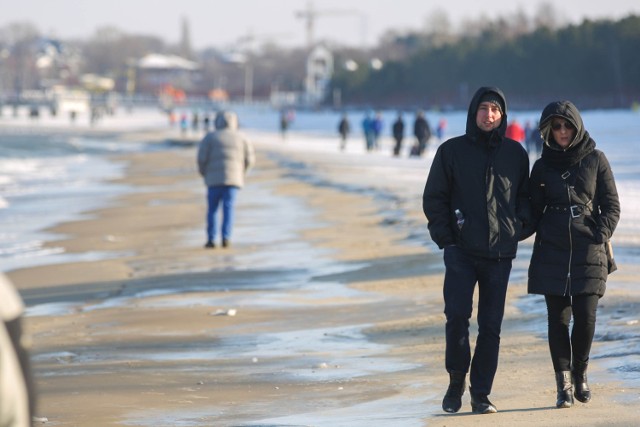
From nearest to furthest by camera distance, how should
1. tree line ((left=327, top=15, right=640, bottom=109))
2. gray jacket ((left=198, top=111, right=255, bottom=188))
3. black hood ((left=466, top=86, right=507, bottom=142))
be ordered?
black hood ((left=466, top=86, right=507, bottom=142)) < gray jacket ((left=198, top=111, right=255, bottom=188)) < tree line ((left=327, top=15, right=640, bottom=109))

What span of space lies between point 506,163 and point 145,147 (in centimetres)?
6662

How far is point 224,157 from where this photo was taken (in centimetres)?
1552

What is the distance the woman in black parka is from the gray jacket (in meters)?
9.09

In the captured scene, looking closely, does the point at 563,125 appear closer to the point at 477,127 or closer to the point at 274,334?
the point at 477,127

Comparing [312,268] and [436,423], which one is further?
[312,268]

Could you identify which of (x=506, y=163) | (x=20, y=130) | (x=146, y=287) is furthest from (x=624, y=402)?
(x=20, y=130)

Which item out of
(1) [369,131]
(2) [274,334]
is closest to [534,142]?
(1) [369,131]

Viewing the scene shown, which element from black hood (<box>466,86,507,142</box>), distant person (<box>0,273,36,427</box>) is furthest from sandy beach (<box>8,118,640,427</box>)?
distant person (<box>0,273,36,427</box>)

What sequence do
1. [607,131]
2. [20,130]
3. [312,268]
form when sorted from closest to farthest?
[312,268]
[607,131]
[20,130]

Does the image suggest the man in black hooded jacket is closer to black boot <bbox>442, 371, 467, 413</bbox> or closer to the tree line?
black boot <bbox>442, 371, 467, 413</bbox>

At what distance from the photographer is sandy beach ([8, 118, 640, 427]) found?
23.0ft

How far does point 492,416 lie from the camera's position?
6574 mm

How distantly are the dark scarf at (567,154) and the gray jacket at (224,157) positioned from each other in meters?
9.18

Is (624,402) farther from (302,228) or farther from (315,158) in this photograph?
(315,158)
